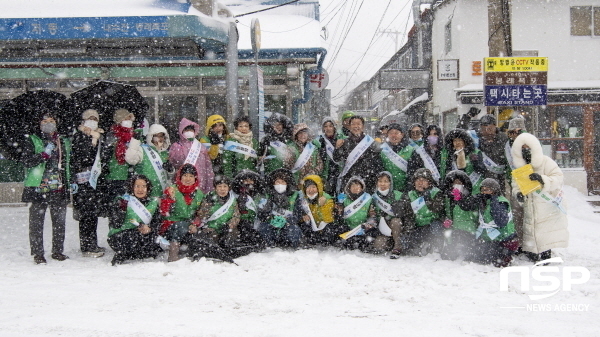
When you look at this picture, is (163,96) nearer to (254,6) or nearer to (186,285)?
(254,6)

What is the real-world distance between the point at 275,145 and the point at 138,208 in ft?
6.40

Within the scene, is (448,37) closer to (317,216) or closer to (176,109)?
(176,109)

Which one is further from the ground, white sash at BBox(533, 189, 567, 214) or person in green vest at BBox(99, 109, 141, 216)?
person in green vest at BBox(99, 109, 141, 216)

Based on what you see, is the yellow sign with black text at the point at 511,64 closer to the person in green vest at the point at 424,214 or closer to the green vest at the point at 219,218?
the person in green vest at the point at 424,214

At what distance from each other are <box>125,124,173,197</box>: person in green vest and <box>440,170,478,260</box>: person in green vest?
352 centimetres

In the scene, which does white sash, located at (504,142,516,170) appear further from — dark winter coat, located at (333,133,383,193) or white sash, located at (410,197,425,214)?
dark winter coat, located at (333,133,383,193)

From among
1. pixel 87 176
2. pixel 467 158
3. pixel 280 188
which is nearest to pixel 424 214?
pixel 467 158

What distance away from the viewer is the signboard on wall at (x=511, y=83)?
6262 mm

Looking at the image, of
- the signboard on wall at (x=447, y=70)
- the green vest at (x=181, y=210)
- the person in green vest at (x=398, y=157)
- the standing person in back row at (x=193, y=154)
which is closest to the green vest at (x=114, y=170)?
the standing person in back row at (x=193, y=154)

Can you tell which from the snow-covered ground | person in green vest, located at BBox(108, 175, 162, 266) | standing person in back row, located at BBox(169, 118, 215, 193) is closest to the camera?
the snow-covered ground

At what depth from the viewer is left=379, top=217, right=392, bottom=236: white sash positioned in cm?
547

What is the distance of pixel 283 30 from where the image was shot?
10344 millimetres

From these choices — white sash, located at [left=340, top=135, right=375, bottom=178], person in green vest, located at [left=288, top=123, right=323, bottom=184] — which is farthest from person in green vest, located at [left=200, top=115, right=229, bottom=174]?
white sash, located at [left=340, top=135, right=375, bottom=178]

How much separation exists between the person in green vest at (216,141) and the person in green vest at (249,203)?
0.53 meters
